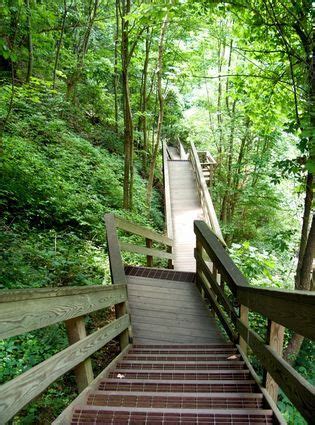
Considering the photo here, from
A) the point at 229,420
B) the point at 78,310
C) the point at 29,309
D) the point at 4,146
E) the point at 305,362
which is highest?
the point at 4,146

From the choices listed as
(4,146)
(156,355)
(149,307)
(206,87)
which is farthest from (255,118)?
(206,87)

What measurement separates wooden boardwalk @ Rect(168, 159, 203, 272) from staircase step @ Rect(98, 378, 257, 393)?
5.20m

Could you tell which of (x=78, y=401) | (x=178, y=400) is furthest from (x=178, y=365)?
(x=78, y=401)

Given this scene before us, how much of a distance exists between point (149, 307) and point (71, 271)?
4.22 ft

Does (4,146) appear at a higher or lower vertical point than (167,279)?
higher

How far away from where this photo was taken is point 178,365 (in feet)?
10.8

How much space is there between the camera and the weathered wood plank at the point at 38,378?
1367 millimetres

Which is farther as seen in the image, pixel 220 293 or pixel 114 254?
pixel 114 254

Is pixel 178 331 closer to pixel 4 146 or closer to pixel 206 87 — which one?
pixel 4 146

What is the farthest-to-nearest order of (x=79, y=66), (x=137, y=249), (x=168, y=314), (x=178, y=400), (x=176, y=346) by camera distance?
(x=79, y=66)
(x=137, y=249)
(x=168, y=314)
(x=176, y=346)
(x=178, y=400)

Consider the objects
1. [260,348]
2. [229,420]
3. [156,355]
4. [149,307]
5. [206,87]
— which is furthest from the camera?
[206,87]

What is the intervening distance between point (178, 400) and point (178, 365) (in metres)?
0.86

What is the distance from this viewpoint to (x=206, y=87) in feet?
59.9

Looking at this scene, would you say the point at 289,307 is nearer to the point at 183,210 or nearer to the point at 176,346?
the point at 176,346
